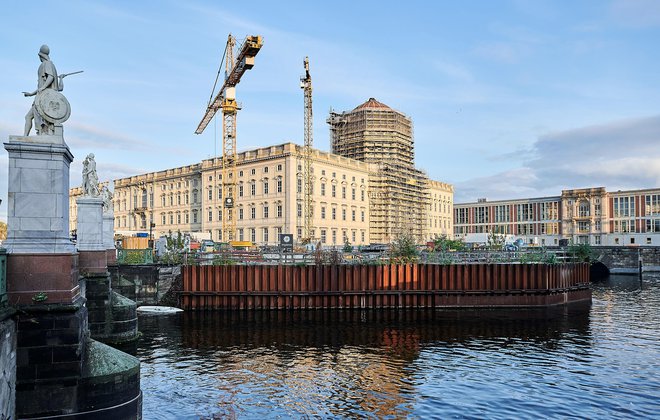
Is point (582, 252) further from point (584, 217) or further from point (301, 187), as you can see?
point (584, 217)

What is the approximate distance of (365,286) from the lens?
36.8 metres

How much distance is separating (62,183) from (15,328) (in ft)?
10.2

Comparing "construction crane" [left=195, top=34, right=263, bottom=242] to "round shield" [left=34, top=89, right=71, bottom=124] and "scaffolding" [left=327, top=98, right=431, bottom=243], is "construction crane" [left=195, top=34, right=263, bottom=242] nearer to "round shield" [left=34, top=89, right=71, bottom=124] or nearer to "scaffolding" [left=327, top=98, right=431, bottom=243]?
"scaffolding" [left=327, top=98, right=431, bottom=243]

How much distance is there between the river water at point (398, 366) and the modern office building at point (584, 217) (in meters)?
74.9

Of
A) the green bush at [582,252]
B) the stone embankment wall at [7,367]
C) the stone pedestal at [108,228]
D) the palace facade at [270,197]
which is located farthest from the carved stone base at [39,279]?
the palace facade at [270,197]

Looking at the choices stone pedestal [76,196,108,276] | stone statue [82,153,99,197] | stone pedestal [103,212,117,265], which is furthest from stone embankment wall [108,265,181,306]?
stone statue [82,153,99,197]

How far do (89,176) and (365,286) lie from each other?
20.5 meters

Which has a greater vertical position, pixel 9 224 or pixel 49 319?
pixel 9 224

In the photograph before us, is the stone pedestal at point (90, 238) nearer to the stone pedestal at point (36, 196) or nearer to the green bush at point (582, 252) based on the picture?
the stone pedestal at point (36, 196)

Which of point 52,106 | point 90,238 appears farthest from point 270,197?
point 52,106

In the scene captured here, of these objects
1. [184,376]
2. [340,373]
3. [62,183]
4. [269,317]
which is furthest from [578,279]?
[62,183]

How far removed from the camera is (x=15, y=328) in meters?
10.5

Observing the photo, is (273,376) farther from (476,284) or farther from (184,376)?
(476,284)

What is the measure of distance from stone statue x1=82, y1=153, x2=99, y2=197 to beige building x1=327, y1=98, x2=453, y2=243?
69.3 metres
